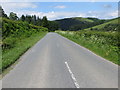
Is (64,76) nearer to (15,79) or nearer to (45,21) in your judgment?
(15,79)

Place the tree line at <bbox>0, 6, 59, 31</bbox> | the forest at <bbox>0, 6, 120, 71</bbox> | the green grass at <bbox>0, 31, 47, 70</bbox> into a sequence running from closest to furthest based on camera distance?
the green grass at <bbox>0, 31, 47, 70</bbox>, the forest at <bbox>0, 6, 120, 71</bbox>, the tree line at <bbox>0, 6, 59, 31</bbox>

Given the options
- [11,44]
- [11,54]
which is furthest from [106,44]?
[11,44]

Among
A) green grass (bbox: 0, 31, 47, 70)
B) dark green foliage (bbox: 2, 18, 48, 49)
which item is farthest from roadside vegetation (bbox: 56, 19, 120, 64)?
dark green foliage (bbox: 2, 18, 48, 49)

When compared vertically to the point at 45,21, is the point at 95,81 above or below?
below

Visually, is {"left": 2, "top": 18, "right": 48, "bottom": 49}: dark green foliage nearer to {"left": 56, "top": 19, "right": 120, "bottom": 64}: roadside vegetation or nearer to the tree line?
{"left": 56, "top": 19, "right": 120, "bottom": 64}: roadside vegetation

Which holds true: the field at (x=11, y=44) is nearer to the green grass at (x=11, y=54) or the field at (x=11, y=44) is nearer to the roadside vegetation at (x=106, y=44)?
the green grass at (x=11, y=54)

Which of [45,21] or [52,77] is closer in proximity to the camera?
[52,77]

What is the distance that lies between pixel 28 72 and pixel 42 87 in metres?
2.51

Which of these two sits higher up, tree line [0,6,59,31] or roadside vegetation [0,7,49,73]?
tree line [0,6,59,31]

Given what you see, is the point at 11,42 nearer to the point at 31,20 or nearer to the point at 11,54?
the point at 11,54

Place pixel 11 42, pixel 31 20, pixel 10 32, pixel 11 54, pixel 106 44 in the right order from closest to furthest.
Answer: pixel 11 54 < pixel 106 44 < pixel 11 42 < pixel 10 32 < pixel 31 20

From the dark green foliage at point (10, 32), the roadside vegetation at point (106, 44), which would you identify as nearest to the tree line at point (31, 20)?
the dark green foliage at point (10, 32)

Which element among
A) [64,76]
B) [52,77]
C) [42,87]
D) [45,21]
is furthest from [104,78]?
[45,21]

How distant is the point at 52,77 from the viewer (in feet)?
25.5
